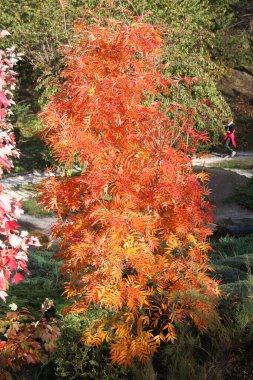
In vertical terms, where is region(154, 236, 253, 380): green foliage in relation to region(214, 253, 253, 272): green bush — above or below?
above

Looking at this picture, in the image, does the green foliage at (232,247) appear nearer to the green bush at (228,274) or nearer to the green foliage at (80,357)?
the green bush at (228,274)

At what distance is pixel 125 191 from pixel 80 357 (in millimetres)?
2096

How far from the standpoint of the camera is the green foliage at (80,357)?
6051mm

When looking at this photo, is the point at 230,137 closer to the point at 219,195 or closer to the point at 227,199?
the point at 219,195

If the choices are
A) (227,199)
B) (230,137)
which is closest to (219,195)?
(227,199)

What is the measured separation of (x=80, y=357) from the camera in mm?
6230

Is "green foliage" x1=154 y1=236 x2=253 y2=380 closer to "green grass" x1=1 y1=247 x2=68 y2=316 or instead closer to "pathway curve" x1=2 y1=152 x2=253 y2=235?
"green grass" x1=1 y1=247 x2=68 y2=316

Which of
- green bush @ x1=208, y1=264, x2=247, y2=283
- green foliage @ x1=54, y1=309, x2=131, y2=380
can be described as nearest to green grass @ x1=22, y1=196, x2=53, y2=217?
green bush @ x1=208, y1=264, x2=247, y2=283

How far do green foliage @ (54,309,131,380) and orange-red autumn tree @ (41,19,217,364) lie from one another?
26 centimetres

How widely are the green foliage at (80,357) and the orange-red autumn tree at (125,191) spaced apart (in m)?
0.26

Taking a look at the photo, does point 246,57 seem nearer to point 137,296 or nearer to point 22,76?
point 22,76

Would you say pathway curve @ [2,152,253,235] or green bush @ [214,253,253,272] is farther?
pathway curve @ [2,152,253,235]

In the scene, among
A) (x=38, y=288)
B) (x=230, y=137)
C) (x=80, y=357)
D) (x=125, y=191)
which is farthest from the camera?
(x=230, y=137)

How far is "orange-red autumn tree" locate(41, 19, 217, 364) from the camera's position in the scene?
18.6ft
